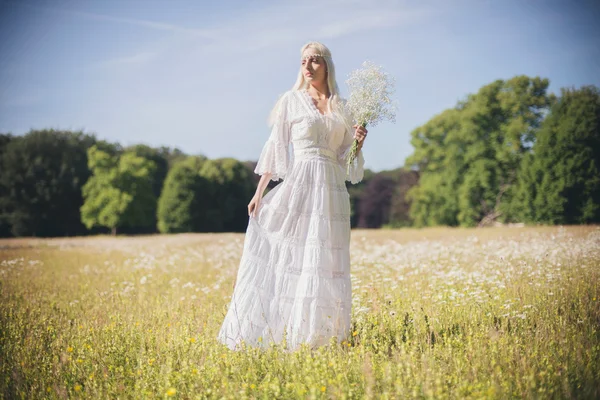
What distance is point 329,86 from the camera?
5094 millimetres

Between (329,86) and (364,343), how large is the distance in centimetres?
271

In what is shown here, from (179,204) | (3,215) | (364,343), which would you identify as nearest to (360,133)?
(364,343)

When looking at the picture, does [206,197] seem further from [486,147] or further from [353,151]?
[353,151]

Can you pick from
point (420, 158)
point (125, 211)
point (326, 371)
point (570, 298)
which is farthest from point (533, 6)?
point (125, 211)

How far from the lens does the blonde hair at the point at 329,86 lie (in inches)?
195

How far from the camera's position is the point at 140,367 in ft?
13.4

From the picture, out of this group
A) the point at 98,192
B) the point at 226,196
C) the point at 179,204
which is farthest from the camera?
the point at 226,196

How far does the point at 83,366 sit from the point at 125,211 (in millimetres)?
42748

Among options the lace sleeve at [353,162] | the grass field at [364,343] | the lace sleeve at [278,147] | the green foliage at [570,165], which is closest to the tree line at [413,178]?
the green foliage at [570,165]

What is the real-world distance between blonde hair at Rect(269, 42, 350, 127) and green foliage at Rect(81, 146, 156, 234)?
138ft

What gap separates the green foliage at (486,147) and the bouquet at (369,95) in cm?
3230

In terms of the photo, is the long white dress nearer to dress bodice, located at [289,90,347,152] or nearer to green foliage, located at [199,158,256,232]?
dress bodice, located at [289,90,347,152]

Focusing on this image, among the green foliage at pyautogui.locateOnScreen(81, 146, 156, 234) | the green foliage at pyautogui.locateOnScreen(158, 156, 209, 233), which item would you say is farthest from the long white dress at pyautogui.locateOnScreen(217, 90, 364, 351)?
the green foliage at pyautogui.locateOnScreen(158, 156, 209, 233)

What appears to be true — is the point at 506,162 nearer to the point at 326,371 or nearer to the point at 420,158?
the point at 420,158
